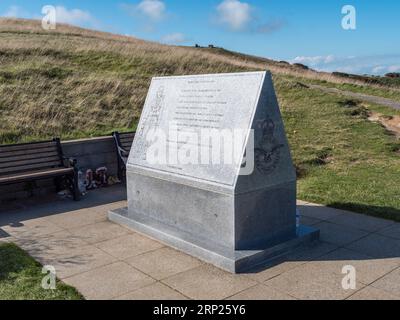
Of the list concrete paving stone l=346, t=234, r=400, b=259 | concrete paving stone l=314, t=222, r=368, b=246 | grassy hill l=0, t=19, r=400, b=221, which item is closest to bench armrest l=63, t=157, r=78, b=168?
grassy hill l=0, t=19, r=400, b=221

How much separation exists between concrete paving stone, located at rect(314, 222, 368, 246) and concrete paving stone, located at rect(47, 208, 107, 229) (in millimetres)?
2992

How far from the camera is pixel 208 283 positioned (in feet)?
13.6

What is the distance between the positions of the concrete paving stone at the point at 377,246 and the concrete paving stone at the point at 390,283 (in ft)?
1.55

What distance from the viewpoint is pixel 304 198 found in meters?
7.13

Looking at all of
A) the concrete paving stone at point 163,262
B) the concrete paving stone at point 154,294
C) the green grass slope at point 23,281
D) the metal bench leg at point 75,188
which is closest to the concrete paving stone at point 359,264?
the concrete paving stone at point 163,262

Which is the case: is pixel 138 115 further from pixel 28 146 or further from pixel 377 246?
pixel 377 246

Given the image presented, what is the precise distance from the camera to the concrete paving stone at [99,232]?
5.46 m

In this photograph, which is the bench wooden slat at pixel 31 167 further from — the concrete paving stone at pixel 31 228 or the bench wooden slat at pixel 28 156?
the concrete paving stone at pixel 31 228

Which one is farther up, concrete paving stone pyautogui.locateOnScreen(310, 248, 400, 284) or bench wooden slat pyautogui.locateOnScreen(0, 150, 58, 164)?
bench wooden slat pyautogui.locateOnScreen(0, 150, 58, 164)

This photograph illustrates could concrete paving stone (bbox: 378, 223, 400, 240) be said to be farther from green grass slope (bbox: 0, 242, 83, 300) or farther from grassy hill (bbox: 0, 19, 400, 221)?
green grass slope (bbox: 0, 242, 83, 300)

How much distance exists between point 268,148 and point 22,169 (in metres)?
4.40

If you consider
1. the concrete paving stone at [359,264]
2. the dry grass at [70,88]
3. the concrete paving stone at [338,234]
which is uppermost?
the dry grass at [70,88]

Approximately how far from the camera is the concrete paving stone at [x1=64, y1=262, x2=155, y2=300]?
3.99 m
